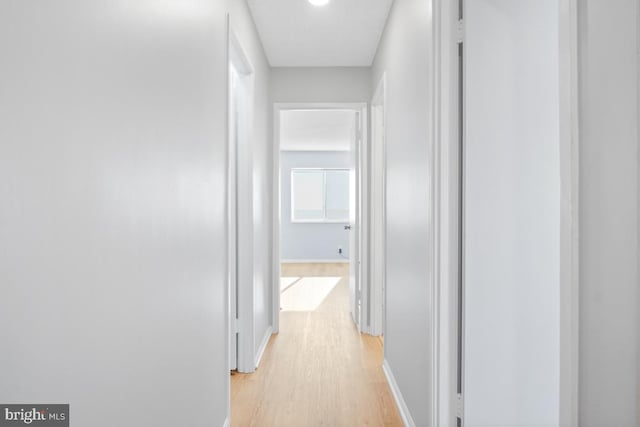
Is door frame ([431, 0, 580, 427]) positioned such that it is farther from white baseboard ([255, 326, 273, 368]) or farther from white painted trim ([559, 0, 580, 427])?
white baseboard ([255, 326, 273, 368])

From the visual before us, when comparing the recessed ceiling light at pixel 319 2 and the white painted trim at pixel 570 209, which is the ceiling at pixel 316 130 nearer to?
the recessed ceiling light at pixel 319 2

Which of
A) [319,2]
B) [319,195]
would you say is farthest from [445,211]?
[319,195]

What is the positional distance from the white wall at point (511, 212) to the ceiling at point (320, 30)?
1.50 meters

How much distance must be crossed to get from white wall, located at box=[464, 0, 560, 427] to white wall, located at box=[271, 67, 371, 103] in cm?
264

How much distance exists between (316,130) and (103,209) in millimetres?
6473

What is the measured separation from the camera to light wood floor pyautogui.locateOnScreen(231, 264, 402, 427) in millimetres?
2537

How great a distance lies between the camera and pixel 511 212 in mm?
1707

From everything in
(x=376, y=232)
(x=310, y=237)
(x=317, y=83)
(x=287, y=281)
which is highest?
(x=317, y=83)

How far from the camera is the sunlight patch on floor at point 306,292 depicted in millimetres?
5496

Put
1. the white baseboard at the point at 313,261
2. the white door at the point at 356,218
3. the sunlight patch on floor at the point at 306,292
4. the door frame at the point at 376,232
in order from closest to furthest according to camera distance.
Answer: the door frame at the point at 376,232, the white door at the point at 356,218, the sunlight patch on floor at the point at 306,292, the white baseboard at the point at 313,261

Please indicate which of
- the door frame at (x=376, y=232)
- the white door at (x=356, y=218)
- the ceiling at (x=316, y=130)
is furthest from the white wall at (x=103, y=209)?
the ceiling at (x=316, y=130)

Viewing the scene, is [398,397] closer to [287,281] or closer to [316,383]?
[316,383]

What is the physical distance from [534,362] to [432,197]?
745 millimetres

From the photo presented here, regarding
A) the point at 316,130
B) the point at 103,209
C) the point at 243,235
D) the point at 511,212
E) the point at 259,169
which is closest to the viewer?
the point at 103,209
